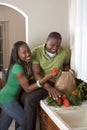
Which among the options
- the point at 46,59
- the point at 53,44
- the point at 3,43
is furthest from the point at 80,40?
the point at 3,43

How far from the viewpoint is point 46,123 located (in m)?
2.22

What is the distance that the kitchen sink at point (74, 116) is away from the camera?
2.06 meters

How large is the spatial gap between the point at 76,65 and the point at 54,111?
44 cm

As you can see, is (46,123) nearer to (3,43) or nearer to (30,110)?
(30,110)

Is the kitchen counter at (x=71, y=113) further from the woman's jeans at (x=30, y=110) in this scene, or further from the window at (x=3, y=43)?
the window at (x=3, y=43)

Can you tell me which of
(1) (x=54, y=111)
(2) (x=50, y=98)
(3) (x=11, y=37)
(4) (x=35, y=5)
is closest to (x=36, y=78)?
(2) (x=50, y=98)

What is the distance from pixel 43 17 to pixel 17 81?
67 centimetres

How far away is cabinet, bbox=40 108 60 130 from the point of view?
2.05 meters

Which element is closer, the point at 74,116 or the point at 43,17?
the point at 74,116

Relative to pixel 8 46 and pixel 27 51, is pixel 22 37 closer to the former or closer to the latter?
pixel 8 46

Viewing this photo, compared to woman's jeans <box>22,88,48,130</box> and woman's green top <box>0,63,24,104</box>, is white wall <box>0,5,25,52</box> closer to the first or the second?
woman's green top <box>0,63,24,104</box>

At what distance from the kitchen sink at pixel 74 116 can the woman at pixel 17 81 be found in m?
0.33

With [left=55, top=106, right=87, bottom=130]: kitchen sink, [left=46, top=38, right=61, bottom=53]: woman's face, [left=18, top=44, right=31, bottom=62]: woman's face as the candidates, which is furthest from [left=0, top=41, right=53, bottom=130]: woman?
[left=55, top=106, right=87, bottom=130]: kitchen sink

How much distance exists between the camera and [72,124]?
2.08 metres
